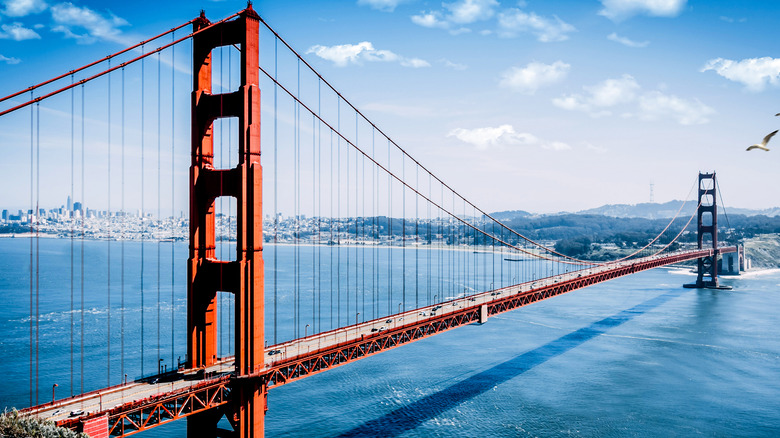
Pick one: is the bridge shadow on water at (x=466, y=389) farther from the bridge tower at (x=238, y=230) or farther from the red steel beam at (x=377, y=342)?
the bridge tower at (x=238, y=230)

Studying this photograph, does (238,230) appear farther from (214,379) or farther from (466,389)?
(466,389)

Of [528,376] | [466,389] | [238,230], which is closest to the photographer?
[238,230]

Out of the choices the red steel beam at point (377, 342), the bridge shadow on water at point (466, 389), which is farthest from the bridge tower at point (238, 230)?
the bridge shadow on water at point (466, 389)

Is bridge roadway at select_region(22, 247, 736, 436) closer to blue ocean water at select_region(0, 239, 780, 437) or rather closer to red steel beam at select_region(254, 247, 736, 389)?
red steel beam at select_region(254, 247, 736, 389)

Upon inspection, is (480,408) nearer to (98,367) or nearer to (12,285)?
(98,367)

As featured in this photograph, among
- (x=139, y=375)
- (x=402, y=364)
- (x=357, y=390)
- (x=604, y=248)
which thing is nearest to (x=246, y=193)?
(x=357, y=390)

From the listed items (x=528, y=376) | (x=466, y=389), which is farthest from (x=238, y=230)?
(x=528, y=376)

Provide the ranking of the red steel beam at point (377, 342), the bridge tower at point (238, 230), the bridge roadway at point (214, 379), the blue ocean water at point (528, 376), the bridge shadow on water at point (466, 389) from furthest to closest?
the blue ocean water at point (528, 376)
the bridge shadow on water at point (466, 389)
the red steel beam at point (377, 342)
the bridge tower at point (238, 230)
the bridge roadway at point (214, 379)
